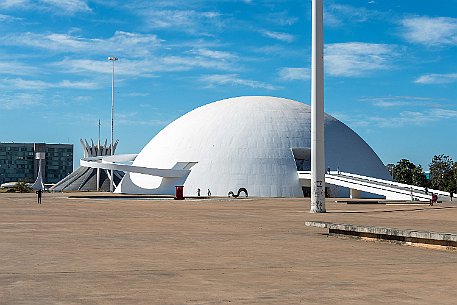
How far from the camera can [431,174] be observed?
5576 inches

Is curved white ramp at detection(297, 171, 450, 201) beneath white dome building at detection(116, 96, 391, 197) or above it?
beneath

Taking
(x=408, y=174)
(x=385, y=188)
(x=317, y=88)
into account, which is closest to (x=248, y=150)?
(x=385, y=188)

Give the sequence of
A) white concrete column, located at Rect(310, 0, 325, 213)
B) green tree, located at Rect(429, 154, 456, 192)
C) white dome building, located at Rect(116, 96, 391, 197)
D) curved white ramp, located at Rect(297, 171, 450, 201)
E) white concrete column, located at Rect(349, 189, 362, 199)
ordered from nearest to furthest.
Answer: white concrete column, located at Rect(310, 0, 325, 213)
curved white ramp, located at Rect(297, 171, 450, 201)
white concrete column, located at Rect(349, 189, 362, 199)
white dome building, located at Rect(116, 96, 391, 197)
green tree, located at Rect(429, 154, 456, 192)

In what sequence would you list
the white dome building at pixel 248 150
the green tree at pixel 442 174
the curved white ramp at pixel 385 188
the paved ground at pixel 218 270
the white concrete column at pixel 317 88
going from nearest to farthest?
the paved ground at pixel 218 270 → the white concrete column at pixel 317 88 → the curved white ramp at pixel 385 188 → the white dome building at pixel 248 150 → the green tree at pixel 442 174

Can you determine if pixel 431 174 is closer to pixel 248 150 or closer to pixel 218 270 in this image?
pixel 248 150

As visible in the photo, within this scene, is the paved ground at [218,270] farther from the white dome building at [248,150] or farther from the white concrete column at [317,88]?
the white dome building at [248,150]

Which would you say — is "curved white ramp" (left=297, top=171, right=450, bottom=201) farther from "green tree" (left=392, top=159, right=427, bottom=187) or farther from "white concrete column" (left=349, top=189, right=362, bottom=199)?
"green tree" (left=392, top=159, right=427, bottom=187)

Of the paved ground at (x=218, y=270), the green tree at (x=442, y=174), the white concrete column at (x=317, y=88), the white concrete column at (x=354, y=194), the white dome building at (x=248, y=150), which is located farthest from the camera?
the green tree at (x=442, y=174)

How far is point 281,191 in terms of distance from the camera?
74562 mm

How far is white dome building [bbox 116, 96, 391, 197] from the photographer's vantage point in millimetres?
75812

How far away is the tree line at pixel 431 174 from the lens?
12739 cm

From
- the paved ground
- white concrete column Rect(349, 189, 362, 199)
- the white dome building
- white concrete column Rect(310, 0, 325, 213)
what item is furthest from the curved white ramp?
the paved ground

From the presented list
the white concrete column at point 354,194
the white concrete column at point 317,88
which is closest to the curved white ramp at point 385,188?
the white concrete column at point 354,194

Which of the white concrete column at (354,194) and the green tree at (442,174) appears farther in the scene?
the green tree at (442,174)
